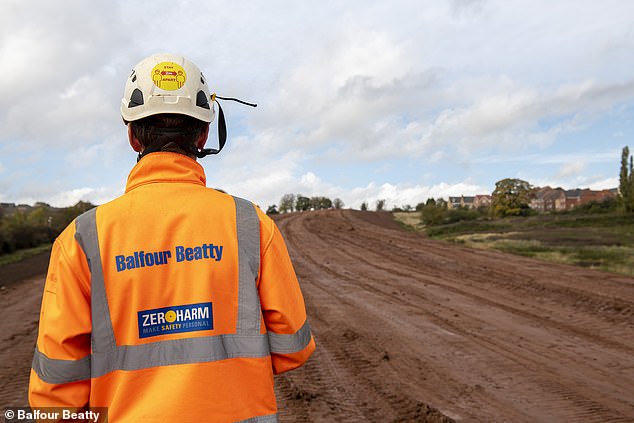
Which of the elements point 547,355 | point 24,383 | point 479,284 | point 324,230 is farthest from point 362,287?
point 324,230

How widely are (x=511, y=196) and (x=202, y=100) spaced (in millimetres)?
51972

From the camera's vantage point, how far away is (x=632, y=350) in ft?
24.0

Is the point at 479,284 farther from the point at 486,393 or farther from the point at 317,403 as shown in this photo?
the point at 317,403

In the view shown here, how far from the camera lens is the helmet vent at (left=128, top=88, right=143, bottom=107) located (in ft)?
6.81

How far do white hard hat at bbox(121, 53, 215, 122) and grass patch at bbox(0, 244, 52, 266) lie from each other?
1981 cm

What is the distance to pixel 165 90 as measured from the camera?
81.7 inches

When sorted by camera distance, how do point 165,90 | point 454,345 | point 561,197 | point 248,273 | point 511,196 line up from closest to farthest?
point 248,273 < point 165,90 < point 454,345 < point 511,196 < point 561,197

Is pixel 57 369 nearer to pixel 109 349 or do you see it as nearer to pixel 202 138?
pixel 109 349

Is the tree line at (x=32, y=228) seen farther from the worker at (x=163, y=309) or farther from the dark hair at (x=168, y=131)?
the worker at (x=163, y=309)

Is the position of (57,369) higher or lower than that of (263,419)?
higher

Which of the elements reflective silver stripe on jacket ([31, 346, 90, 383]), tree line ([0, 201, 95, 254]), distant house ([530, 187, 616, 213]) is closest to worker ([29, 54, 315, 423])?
reflective silver stripe on jacket ([31, 346, 90, 383])

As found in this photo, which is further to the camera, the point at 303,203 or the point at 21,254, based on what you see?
the point at 303,203

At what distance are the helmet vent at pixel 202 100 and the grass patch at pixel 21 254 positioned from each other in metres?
19.9

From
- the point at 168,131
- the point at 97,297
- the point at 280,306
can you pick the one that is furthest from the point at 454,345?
the point at 97,297
